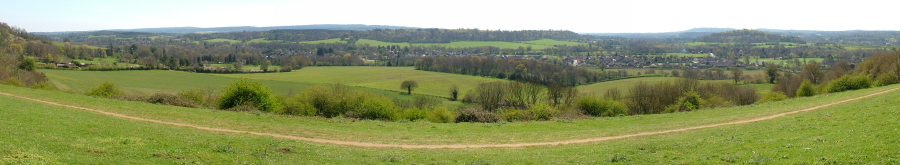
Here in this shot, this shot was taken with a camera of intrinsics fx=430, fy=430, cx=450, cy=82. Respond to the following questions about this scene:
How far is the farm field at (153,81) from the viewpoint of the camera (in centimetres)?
6981

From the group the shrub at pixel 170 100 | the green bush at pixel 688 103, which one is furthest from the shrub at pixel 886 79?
the shrub at pixel 170 100

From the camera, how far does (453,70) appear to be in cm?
13312

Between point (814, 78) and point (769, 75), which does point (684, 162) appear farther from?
point (769, 75)

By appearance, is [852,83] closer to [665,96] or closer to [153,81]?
[665,96]

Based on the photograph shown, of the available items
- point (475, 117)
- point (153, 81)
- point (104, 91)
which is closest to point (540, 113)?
point (475, 117)

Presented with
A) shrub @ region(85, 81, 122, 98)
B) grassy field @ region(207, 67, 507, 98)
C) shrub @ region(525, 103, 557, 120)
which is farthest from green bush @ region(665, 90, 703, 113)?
shrub @ region(85, 81, 122, 98)

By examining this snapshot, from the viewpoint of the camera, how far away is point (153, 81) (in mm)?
82438

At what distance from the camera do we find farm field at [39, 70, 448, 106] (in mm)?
69812

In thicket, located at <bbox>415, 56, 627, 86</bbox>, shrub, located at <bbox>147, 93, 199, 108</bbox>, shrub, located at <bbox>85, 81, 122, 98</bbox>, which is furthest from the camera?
thicket, located at <bbox>415, 56, 627, 86</bbox>

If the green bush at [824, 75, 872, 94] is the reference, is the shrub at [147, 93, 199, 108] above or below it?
below

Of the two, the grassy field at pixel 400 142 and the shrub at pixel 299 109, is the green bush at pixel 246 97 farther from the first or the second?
the grassy field at pixel 400 142

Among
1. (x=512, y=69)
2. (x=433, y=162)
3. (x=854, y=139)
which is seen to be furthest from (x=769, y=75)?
(x=433, y=162)

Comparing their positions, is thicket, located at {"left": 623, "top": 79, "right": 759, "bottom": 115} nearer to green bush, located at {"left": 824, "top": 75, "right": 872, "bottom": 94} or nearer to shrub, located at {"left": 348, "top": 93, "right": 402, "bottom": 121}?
green bush, located at {"left": 824, "top": 75, "right": 872, "bottom": 94}

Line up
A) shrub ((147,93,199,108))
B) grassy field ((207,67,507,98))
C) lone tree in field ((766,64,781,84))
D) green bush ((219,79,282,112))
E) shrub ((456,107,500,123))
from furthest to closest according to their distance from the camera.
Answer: grassy field ((207,67,507,98)), lone tree in field ((766,64,781,84)), green bush ((219,79,282,112)), shrub ((456,107,500,123)), shrub ((147,93,199,108))
